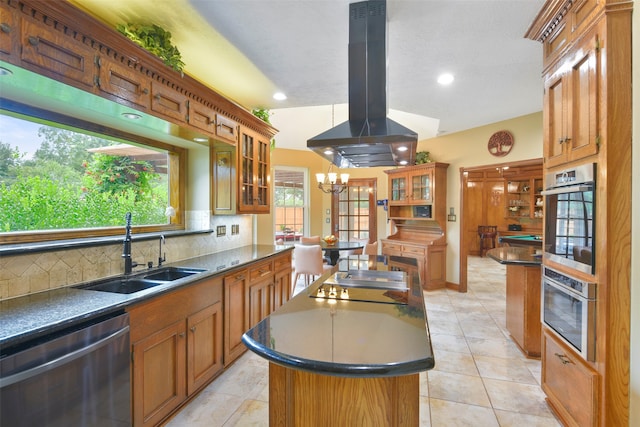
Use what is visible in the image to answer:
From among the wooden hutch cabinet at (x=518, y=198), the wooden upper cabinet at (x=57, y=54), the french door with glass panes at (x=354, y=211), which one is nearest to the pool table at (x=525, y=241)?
the wooden hutch cabinet at (x=518, y=198)

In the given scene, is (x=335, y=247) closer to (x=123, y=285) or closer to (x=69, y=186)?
(x=123, y=285)

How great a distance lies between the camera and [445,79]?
10.0 ft

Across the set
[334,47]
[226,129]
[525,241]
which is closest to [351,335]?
[334,47]

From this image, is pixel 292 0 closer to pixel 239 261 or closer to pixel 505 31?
pixel 505 31

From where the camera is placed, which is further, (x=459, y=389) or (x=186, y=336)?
(x=459, y=389)

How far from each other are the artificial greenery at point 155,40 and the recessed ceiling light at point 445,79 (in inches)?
94.3

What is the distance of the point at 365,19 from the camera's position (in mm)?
1961

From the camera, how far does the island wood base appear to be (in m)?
1.17

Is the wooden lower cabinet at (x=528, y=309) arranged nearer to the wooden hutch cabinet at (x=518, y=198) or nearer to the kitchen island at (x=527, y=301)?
A: the kitchen island at (x=527, y=301)

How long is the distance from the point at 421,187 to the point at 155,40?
15.0 ft

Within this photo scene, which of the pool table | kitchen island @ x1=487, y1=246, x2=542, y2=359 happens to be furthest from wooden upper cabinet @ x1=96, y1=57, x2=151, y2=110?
the pool table

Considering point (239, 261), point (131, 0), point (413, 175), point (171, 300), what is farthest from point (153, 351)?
point (413, 175)

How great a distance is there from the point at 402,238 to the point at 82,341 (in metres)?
5.41

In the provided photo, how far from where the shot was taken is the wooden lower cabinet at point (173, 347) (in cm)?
165
